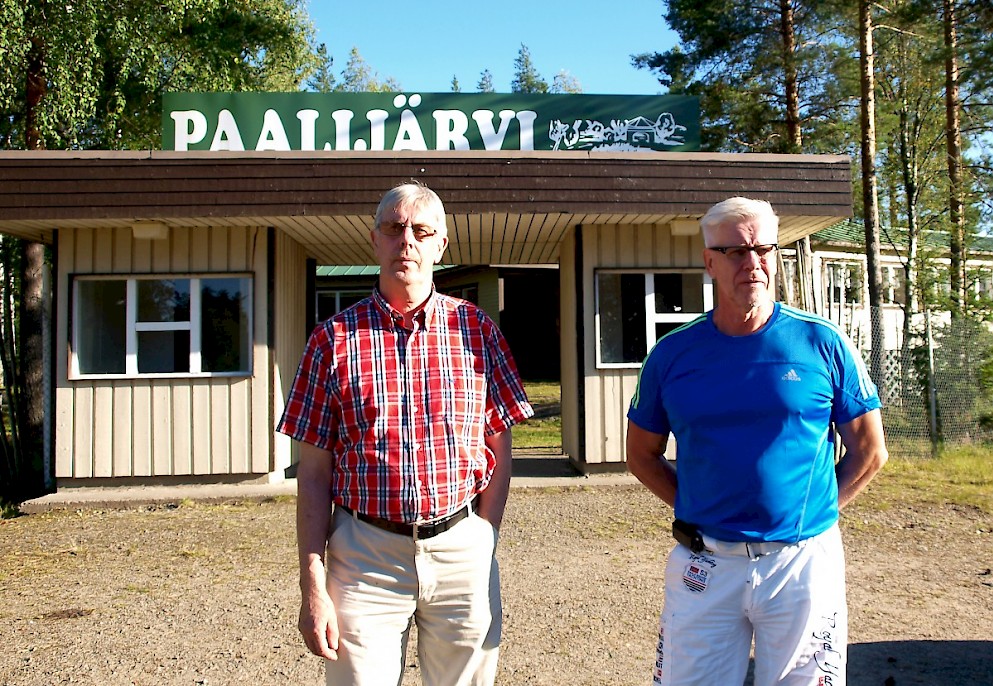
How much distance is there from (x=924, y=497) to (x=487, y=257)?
A: 19.0ft

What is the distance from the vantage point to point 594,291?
28.0 feet

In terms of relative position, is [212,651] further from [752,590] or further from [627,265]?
[627,265]

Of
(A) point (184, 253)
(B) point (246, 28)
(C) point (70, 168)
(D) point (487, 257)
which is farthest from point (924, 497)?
(B) point (246, 28)

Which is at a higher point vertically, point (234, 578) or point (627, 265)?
point (627, 265)

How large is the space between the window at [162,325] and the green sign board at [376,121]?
5.05ft

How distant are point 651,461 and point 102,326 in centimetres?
722

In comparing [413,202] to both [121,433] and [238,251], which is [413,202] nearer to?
[238,251]

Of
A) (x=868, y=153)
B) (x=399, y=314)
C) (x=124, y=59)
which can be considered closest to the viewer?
(x=399, y=314)

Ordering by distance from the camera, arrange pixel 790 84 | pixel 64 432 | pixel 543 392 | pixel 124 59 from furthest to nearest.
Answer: pixel 543 392
pixel 790 84
pixel 124 59
pixel 64 432

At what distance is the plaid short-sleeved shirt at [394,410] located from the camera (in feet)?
7.27

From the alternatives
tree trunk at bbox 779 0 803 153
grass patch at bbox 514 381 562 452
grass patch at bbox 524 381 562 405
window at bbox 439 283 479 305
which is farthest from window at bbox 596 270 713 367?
window at bbox 439 283 479 305

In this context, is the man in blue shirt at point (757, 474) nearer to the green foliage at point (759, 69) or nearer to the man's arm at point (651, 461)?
the man's arm at point (651, 461)

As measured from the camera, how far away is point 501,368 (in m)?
2.45

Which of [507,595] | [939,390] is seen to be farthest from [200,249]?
[939,390]
